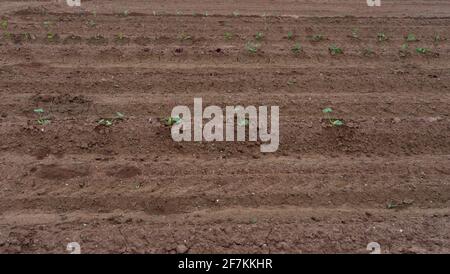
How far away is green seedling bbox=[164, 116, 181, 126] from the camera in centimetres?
526

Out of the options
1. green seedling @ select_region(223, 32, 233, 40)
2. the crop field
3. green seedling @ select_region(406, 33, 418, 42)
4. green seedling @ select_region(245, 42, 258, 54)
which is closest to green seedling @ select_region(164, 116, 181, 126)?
the crop field

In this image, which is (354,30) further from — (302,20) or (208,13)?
(208,13)

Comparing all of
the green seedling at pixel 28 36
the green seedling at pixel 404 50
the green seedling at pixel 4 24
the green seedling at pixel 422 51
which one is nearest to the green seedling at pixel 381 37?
the green seedling at pixel 404 50

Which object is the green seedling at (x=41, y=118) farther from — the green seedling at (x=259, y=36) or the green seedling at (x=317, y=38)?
the green seedling at (x=317, y=38)

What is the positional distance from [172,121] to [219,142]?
2.14 feet

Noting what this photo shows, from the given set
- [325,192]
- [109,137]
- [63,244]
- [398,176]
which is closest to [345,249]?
[325,192]

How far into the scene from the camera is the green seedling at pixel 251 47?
696cm

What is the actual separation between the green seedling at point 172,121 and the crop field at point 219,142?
4.6 inches

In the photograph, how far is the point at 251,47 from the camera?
710 centimetres

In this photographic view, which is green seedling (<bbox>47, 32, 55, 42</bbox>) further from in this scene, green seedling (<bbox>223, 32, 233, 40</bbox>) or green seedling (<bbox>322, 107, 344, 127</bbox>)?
green seedling (<bbox>322, 107, 344, 127</bbox>)

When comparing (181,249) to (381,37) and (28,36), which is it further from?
(381,37)

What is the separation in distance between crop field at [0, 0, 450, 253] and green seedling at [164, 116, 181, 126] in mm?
117

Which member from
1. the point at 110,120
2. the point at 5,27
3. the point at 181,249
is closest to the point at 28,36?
the point at 5,27

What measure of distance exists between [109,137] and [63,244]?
1551 mm
